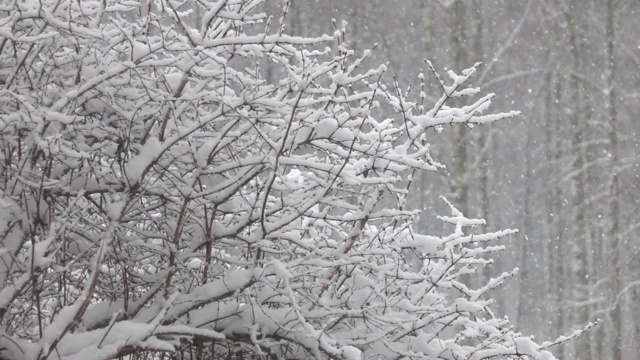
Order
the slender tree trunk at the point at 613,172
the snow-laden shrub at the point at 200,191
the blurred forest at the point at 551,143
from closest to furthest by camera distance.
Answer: the snow-laden shrub at the point at 200,191
the slender tree trunk at the point at 613,172
the blurred forest at the point at 551,143

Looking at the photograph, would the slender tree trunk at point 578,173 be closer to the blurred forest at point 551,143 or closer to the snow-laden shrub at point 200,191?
the blurred forest at point 551,143

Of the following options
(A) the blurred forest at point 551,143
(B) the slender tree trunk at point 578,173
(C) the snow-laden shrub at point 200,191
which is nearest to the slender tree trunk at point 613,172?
(A) the blurred forest at point 551,143

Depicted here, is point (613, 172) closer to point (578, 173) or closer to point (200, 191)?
point (578, 173)

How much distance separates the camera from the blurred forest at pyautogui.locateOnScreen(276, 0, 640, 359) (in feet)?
55.1

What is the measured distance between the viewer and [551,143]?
17.0 meters

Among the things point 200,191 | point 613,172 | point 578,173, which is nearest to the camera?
point 200,191

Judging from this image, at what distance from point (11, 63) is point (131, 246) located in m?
0.80

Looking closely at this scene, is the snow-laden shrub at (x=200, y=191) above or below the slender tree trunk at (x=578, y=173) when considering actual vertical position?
below

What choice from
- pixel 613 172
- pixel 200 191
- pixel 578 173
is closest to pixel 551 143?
pixel 578 173

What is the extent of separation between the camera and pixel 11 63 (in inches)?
137

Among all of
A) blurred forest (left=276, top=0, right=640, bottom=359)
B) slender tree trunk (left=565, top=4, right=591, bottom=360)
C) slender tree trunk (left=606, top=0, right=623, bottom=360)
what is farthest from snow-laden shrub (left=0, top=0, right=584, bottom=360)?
slender tree trunk (left=565, top=4, right=591, bottom=360)

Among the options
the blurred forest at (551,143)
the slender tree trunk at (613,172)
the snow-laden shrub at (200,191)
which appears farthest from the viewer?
the blurred forest at (551,143)

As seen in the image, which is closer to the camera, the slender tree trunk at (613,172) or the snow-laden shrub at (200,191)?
the snow-laden shrub at (200,191)

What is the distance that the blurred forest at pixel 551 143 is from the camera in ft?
55.1
